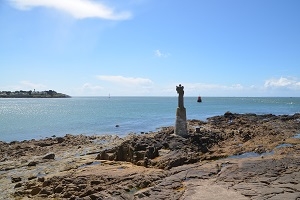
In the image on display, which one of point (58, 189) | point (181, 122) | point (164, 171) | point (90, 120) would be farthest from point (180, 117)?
point (90, 120)

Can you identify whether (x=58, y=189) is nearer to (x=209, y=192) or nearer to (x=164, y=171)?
(x=164, y=171)

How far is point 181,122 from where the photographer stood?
80.4 ft

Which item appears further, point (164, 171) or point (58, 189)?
point (164, 171)

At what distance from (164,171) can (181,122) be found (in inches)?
374

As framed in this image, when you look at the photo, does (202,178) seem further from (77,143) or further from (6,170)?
(77,143)

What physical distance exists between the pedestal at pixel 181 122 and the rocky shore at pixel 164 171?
1099 mm

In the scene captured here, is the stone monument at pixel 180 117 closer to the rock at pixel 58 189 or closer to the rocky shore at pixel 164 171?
the rocky shore at pixel 164 171

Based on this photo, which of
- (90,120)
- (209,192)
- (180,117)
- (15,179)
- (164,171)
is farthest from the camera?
(90,120)

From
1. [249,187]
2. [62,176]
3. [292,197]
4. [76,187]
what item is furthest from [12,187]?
[292,197]

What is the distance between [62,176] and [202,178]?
23.6ft

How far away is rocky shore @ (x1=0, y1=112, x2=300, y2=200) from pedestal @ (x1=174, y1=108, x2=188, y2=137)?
Answer: 1099mm

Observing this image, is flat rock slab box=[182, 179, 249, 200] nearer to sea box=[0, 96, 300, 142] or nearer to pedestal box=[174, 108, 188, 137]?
pedestal box=[174, 108, 188, 137]

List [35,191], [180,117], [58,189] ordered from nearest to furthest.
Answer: [58,189] → [35,191] → [180,117]

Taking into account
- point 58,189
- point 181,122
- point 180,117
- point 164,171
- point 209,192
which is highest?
point 180,117
